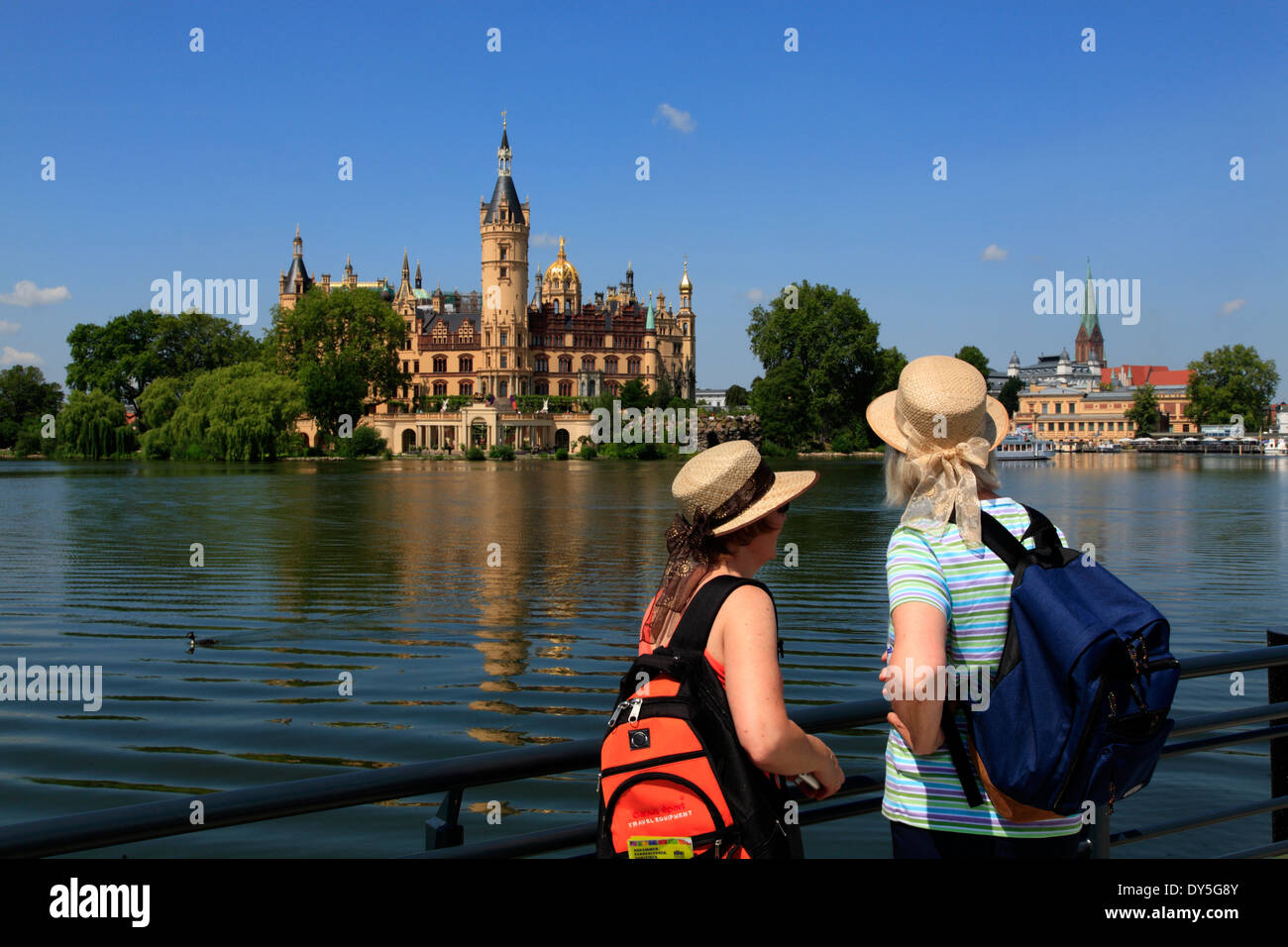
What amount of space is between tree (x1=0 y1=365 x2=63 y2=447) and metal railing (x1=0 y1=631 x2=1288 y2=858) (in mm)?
106753

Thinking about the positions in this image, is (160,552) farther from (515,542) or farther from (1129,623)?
(1129,623)

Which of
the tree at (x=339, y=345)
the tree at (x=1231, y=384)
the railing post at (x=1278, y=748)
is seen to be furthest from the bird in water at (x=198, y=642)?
the tree at (x=1231, y=384)

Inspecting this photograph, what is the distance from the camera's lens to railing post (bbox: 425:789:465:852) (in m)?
2.41

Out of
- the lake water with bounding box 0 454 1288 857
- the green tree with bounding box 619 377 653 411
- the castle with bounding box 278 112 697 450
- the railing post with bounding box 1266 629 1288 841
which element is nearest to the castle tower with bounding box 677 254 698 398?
the castle with bounding box 278 112 697 450

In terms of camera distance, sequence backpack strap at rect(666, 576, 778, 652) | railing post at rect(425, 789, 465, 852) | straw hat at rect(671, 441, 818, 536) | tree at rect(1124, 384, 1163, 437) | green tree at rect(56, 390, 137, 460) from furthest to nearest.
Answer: tree at rect(1124, 384, 1163, 437), green tree at rect(56, 390, 137, 460), straw hat at rect(671, 441, 818, 536), railing post at rect(425, 789, 465, 852), backpack strap at rect(666, 576, 778, 652)

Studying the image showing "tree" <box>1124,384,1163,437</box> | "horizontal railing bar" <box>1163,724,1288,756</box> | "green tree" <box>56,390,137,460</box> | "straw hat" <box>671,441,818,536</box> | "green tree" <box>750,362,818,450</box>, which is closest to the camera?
"straw hat" <box>671,441,818,536</box>

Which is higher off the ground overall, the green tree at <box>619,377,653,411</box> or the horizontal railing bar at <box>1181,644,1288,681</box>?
the green tree at <box>619,377,653,411</box>

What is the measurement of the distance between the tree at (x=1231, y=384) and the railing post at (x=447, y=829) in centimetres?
13117

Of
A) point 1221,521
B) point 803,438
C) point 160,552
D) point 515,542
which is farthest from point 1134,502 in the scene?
point 803,438

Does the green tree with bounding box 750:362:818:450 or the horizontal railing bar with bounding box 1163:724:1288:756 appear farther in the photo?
the green tree with bounding box 750:362:818:450

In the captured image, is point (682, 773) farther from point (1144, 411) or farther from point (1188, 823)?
point (1144, 411)

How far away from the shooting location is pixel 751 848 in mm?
2209

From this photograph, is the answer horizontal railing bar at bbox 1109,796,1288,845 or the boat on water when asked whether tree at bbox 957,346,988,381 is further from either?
horizontal railing bar at bbox 1109,796,1288,845

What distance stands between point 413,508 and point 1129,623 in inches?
1396
